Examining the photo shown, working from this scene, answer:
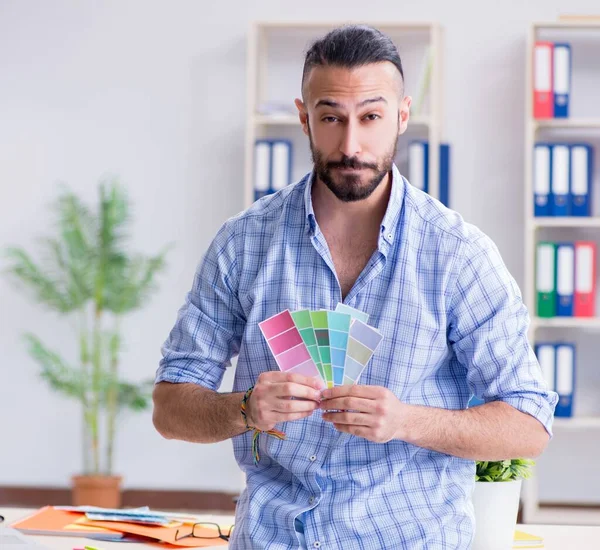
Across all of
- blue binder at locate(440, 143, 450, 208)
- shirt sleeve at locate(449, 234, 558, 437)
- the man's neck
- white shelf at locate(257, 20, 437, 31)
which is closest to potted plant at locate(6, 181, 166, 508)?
white shelf at locate(257, 20, 437, 31)

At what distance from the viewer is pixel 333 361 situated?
4.73 ft

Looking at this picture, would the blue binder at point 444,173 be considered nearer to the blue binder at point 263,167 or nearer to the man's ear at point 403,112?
the blue binder at point 263,167

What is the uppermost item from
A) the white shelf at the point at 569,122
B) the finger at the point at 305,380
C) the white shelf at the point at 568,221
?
the white shelf at the point at 569,122

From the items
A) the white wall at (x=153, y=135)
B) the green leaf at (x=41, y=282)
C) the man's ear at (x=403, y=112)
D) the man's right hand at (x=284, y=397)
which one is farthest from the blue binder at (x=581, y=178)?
the man's right hand at (x=284, y=397)

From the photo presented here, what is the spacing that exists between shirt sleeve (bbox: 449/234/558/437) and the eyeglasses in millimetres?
620

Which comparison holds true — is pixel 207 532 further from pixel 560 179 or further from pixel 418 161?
pixel 560 179

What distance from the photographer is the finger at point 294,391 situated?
4.59 feet

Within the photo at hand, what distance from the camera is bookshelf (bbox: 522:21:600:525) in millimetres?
4168

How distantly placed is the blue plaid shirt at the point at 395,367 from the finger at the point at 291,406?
0.17m

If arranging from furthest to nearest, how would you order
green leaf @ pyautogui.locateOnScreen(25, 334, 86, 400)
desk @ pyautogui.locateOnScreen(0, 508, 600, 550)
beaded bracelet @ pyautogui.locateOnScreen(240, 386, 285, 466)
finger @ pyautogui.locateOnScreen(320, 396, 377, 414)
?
green leaf @ pyautogui.locateOnScreen(25, 334, 86, 400) → desk @ pyautogui.locateOnScreen(0, 508, 600, 550) → beaded bracelet @ pyautogui.locateOnScreen(240, 386, 285, 466) → finger @ pyautogui.locateOnScreen(320, 396, 377, 414)

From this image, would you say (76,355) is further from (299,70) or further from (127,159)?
(299,70)

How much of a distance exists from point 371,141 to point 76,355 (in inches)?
134

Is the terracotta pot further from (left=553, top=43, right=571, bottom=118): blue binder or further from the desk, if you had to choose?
(left=553, top=43, right=571, bottom=118): blue binder

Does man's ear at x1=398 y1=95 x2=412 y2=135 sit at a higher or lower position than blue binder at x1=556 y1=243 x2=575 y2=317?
higher
